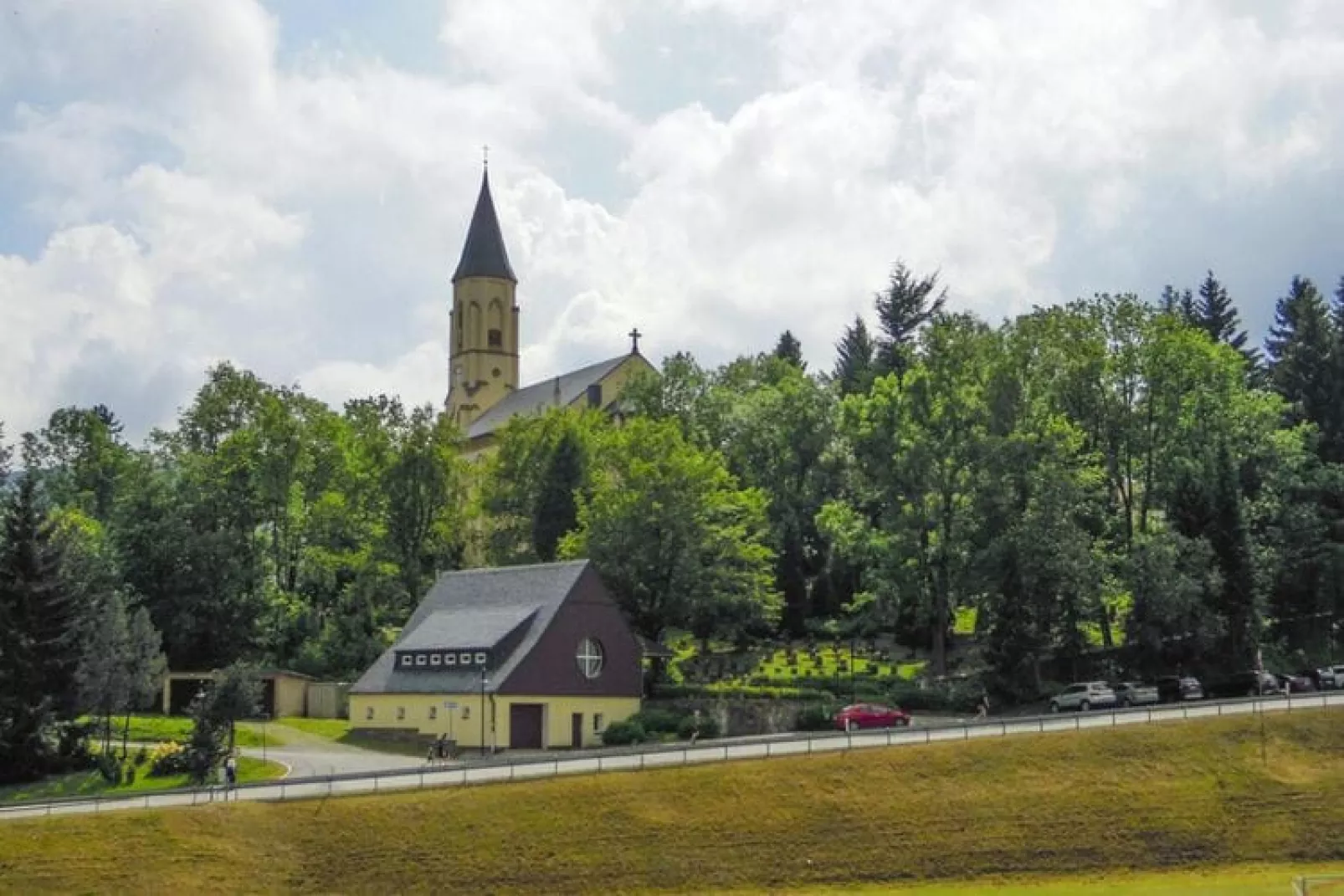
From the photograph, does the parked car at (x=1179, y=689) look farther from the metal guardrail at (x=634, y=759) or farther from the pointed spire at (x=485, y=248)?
the pointed spire at (x=485, y=248)

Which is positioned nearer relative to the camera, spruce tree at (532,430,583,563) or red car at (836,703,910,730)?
red car at (836,703,910,730)

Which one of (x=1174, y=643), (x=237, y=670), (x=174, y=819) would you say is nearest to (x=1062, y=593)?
(x=1174, y=643)

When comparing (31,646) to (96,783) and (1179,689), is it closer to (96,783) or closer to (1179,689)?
(96,783)

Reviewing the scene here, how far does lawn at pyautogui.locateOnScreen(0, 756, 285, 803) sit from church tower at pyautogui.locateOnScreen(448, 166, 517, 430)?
274 feet

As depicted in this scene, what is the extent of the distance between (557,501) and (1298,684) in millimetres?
38898

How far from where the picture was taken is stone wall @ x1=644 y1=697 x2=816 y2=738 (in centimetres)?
6066

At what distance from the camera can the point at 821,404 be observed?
89.2m

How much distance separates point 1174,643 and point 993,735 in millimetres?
19615

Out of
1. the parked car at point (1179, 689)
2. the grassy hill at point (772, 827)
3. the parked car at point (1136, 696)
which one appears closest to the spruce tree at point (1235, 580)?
the parked car at point (1179, 689)

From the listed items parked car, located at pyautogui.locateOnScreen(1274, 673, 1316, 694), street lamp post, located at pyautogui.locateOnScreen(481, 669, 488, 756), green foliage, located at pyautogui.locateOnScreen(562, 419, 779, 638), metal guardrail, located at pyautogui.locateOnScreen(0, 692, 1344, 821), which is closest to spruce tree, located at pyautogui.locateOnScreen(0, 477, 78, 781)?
metal guardrail, located at pyautogui.locateOnScreen(0, 692, 1344, 821)

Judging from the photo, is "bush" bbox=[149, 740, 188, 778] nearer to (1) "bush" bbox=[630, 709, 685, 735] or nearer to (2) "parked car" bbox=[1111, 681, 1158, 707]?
(1) "bush" bbox=[630, 709, 685, 735]

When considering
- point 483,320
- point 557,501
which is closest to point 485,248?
point 483,320

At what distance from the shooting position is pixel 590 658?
61.9 metres

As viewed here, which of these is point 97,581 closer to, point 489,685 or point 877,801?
point 489,685
